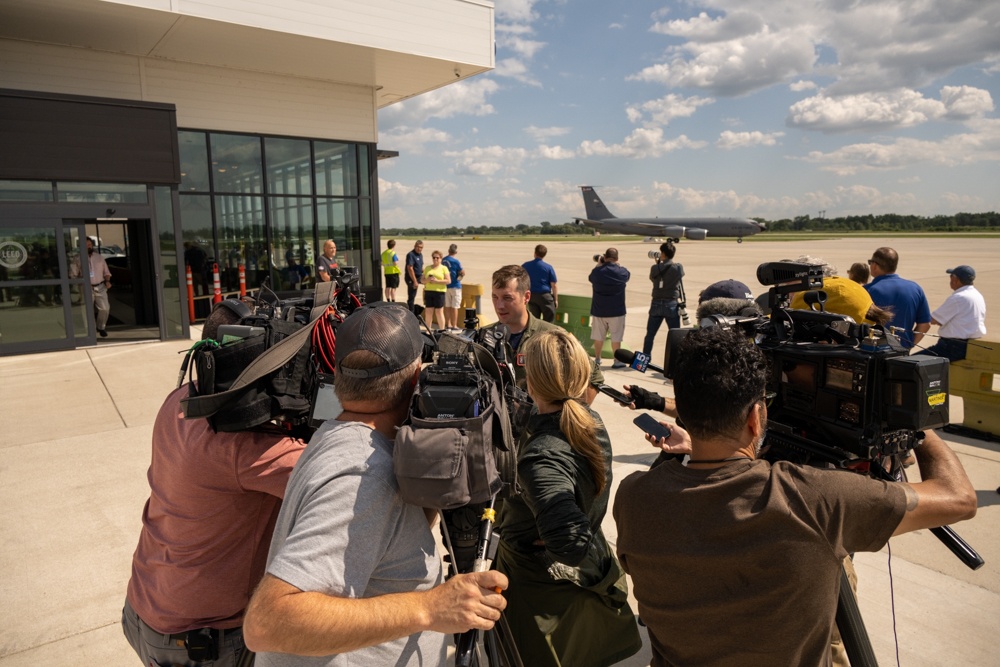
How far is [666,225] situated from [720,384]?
63.0m

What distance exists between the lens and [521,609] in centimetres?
224

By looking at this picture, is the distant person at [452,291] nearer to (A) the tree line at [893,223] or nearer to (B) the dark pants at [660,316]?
(B) the dark pants at [660,316]

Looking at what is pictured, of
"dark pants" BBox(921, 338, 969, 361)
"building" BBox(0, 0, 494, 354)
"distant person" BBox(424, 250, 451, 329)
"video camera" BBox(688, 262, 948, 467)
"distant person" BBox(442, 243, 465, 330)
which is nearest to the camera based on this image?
"video camera" BBox(688, 262, 948, 467)

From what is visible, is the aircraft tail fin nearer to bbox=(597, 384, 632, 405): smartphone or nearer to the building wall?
the building wall

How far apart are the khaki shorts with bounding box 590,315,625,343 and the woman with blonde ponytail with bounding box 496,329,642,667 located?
723cm

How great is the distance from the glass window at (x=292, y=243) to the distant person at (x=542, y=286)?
7.36 metres

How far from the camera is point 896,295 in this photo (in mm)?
6070

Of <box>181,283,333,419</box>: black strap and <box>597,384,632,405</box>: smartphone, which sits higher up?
<box>181,283,333,419</box>: black strap

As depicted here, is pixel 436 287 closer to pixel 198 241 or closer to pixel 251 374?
pixel 198 241

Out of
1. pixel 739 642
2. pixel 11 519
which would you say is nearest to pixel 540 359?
pixel 739 642

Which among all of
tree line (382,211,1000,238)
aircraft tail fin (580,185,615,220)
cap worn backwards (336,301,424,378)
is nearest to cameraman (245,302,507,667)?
cap worn backwards (336,301,424,378)

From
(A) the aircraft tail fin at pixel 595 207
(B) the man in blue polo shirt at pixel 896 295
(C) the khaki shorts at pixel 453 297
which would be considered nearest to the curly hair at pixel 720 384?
(B) the man in blue polo shirt at pixel 896 295

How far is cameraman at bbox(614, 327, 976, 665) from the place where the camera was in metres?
1.55

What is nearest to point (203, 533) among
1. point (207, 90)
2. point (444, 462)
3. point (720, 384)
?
point (444, 462)
